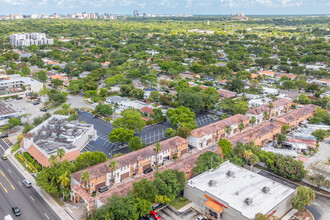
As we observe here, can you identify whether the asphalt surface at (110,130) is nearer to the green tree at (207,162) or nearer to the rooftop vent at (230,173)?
the green tree at (207,162)

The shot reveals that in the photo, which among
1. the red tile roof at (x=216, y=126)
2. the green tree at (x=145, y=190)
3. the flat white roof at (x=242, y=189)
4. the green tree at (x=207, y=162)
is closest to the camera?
the flat white roof at (x=242, y=189)

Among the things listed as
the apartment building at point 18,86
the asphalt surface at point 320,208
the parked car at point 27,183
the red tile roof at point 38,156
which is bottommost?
the asphalt surface at point 320,208

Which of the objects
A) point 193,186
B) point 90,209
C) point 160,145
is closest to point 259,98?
point 160,145

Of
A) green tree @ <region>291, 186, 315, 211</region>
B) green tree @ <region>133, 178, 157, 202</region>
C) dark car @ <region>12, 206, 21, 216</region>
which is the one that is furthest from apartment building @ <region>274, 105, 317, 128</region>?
dark car @ <region>12, 206, 21, 216</region>

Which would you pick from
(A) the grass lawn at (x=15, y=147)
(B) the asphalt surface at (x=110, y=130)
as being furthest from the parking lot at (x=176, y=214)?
(A) the grass lawn at (x=15, y=147)

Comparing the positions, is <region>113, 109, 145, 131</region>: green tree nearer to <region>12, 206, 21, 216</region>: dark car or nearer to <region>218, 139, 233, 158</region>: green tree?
<region>218, 139, 233, 158</region>: green tree

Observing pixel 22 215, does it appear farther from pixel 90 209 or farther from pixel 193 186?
pixel 193 186

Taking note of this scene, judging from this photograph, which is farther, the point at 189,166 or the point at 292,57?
the point at 292,57
